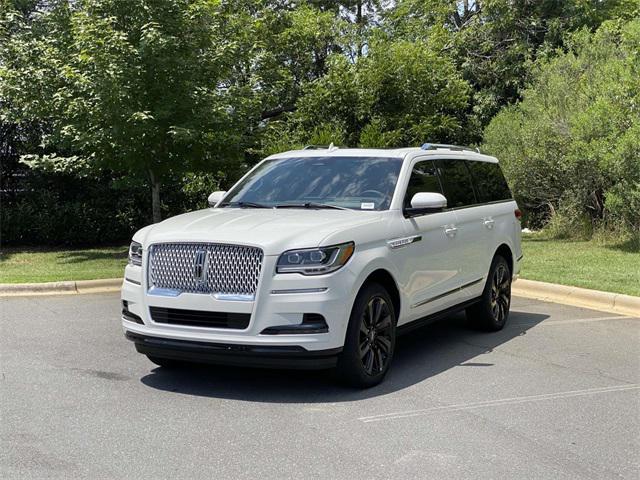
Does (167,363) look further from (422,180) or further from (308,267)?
(422,180)

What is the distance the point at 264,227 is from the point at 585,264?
914 centimetres

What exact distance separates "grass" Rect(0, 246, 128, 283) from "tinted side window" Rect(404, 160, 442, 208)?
6457 mm

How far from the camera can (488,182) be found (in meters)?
8.85

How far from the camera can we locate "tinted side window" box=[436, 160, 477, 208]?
775cm

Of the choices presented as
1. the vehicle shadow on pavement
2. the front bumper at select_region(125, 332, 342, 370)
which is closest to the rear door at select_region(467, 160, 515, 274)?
the vehicle shadow on pavement

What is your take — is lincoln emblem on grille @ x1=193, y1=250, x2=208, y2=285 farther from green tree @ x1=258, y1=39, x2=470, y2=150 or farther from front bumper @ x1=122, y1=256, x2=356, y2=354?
green tree @ x1=258, y1=39, x2=470, y2=150

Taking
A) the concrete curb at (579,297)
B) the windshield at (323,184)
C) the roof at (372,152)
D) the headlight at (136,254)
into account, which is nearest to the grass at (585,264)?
the concrete curb at (579,297)

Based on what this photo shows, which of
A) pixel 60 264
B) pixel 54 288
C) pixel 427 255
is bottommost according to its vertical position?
pixel 60 264

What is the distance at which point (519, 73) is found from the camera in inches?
966

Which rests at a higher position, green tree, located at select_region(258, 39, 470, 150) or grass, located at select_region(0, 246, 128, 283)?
green tree, located at select_region(258, 39, 470, 150)

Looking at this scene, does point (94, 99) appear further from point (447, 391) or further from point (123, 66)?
point (447, 391)

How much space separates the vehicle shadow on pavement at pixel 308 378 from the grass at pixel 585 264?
3.75 meters

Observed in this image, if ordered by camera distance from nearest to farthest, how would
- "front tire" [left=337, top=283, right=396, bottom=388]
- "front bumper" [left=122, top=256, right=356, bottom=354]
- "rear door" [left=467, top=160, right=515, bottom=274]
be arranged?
"front bumper" [left=122, top=256, right=356, bottom=354]
"front tire" [left=337, top=283, right=396, bottom=388]
"rear door" [left=467, top=160, right=515, bottom=274]

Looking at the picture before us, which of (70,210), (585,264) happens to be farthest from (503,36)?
(70,210)
